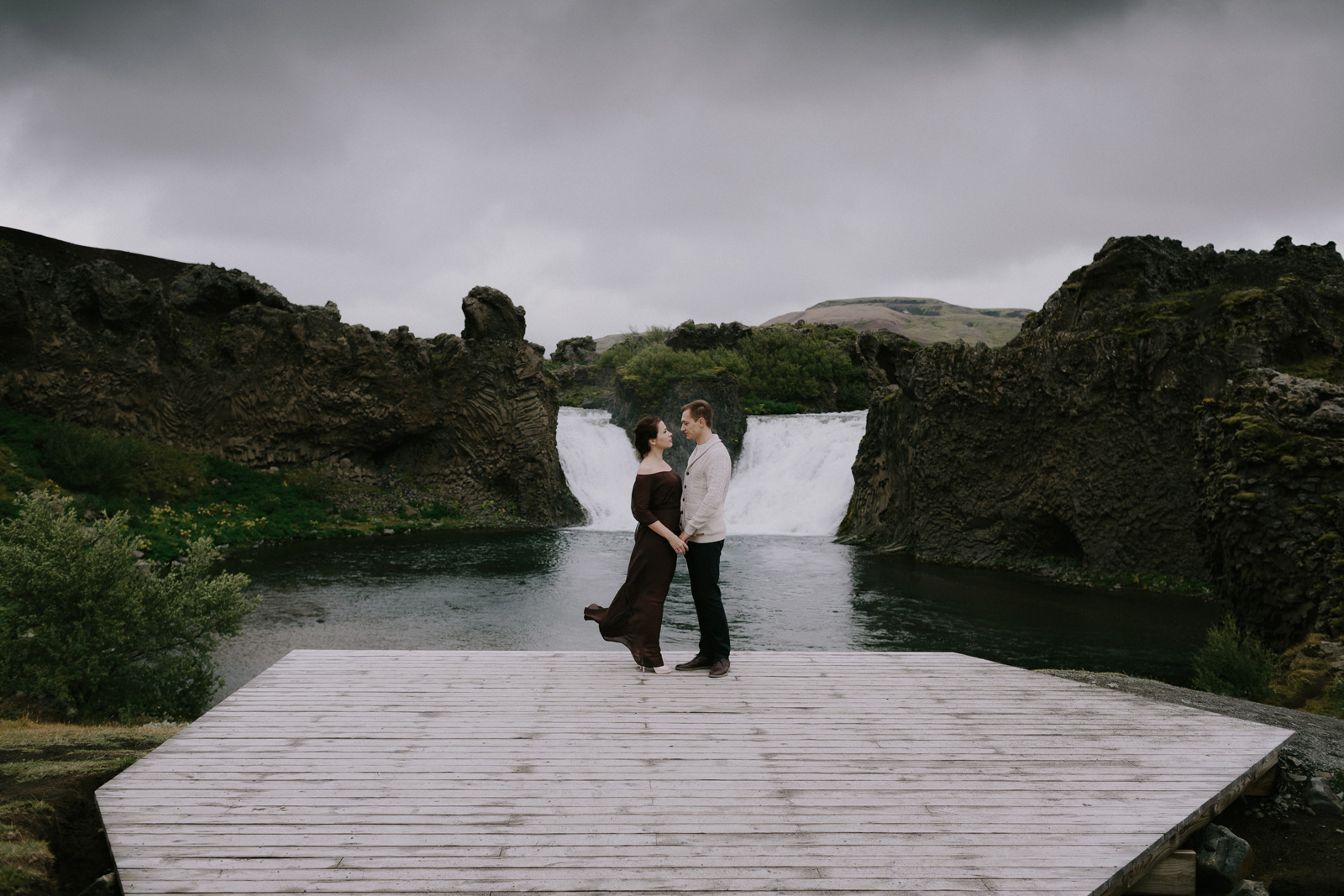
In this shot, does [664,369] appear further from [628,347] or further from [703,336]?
[628,347]

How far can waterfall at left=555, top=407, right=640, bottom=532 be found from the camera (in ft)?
132

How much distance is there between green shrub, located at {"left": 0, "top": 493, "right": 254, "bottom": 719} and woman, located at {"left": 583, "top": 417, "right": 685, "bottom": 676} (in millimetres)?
5497

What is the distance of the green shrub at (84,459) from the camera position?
27.3 m

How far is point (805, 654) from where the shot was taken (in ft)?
27.1

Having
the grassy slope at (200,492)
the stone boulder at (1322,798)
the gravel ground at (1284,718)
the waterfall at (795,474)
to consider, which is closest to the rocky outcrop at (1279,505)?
the gravel ground at (1284,718)

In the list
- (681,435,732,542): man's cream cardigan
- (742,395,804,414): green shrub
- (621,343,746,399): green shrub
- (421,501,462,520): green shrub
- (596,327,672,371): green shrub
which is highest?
(596,327,672,371): green shrub

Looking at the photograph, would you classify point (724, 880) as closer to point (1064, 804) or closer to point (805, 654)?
point (1064, 804)

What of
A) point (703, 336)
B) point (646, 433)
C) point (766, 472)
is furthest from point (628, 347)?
point (646, 433)

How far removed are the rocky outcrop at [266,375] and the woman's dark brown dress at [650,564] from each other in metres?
31.0

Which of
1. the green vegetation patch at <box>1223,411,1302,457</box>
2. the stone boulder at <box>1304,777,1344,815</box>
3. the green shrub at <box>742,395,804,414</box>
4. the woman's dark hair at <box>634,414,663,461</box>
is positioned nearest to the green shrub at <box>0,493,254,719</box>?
the woman's dark hair at <box>634,414,663,461</box>

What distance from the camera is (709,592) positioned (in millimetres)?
7273

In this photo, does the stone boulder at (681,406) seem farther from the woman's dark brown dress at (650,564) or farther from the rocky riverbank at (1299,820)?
the rocky riverbank at (1299,820)

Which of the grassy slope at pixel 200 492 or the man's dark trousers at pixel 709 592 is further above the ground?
the man's dark trousers at pixel 709 592

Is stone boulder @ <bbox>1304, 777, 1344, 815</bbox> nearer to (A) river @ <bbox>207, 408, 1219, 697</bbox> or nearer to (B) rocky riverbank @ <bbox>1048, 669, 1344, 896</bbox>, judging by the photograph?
(B) rocky riverbank @ <bbox>1048, 669, 1344, 896</bbox>
